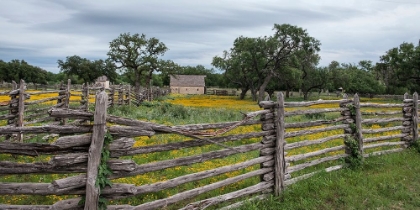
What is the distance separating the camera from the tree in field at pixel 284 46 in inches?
1555

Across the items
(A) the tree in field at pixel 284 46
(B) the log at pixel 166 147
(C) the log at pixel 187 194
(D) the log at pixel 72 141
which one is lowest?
(C) the log at pixel 187 194

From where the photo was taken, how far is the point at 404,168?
7367 millimetres

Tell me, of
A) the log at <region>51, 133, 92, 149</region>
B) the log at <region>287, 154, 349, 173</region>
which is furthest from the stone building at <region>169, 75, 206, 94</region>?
the log at <region>51, 133, 92, 149</region>

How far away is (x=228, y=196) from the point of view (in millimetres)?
4957

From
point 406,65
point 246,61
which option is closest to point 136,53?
point 246,61

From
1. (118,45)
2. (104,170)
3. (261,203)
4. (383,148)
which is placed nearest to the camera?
(104,170)

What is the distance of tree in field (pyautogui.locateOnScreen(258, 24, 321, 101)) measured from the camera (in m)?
39.5

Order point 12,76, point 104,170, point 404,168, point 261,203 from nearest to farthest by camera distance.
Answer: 1. point 104,170
2. point 261,203
3. point 404,168
4. point 12,76

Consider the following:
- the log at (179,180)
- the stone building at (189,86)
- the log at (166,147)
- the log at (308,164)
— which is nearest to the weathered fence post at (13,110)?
the log at (166,147)

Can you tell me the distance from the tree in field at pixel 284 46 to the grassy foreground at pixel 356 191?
33526 mm

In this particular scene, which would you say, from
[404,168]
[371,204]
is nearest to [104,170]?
[371,204]

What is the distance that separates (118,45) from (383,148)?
44.9 meters

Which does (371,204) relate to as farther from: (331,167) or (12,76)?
(12,76)

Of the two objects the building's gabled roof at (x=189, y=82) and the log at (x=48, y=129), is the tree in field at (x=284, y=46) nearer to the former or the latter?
the log at (x=48, y=129)
